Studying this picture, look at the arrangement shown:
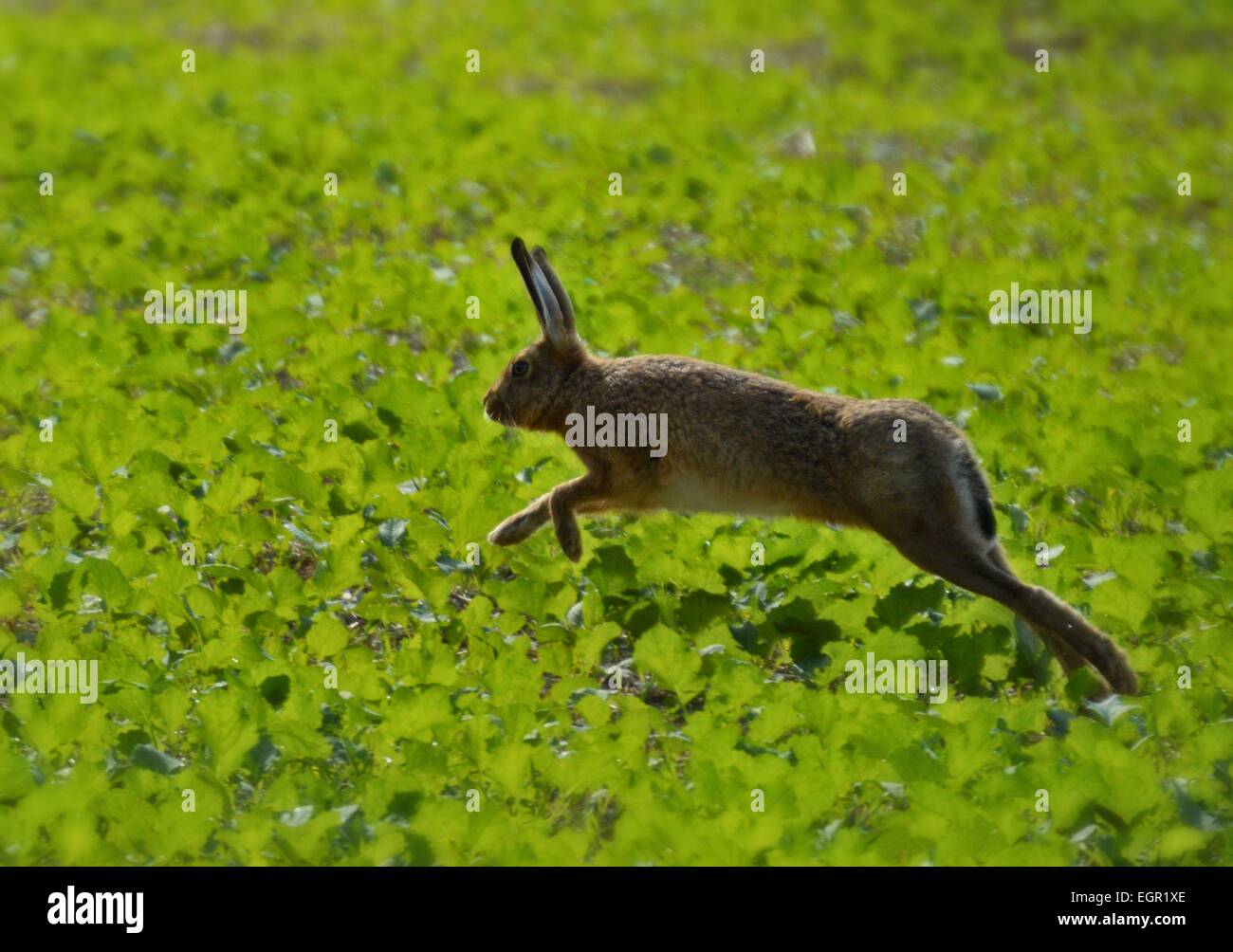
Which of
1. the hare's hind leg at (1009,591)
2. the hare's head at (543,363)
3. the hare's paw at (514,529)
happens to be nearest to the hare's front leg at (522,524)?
the hare's paw at (514,529)

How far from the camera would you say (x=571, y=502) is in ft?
23.7

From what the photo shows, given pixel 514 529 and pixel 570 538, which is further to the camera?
pixel 514 529

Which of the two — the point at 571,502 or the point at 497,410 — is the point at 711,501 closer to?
the point at 571,502

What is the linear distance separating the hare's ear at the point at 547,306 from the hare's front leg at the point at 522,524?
0.63m

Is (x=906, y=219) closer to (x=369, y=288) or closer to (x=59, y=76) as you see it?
(x=369, y=288)

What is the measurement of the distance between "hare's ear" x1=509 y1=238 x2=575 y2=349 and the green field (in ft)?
2.23

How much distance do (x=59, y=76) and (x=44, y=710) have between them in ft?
40.2

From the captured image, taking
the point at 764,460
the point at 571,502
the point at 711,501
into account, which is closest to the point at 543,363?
the point at 571,502

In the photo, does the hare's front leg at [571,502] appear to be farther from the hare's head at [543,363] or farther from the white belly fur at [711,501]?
the hare's head at [543,363]

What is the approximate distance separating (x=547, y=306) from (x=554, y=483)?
0.78 m

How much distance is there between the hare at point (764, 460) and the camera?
661 centimetres
